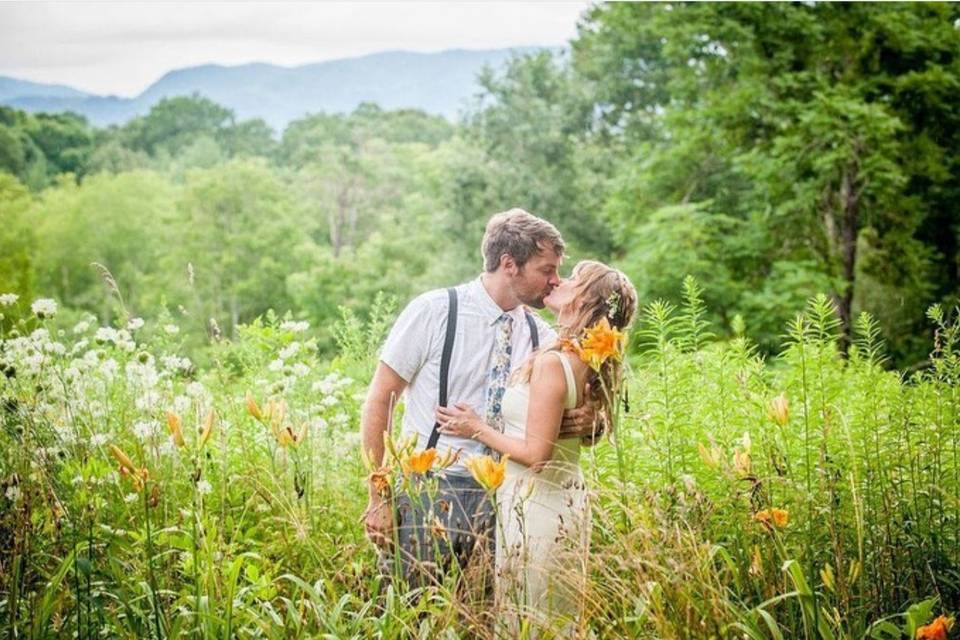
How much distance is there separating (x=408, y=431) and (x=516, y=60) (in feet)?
65.6

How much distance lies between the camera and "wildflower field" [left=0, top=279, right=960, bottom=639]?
2.38m

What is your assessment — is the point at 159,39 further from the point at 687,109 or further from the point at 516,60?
the point at 516,60

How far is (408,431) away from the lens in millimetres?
3266

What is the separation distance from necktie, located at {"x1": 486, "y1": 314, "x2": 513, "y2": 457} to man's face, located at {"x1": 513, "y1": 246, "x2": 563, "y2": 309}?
16 centimetres

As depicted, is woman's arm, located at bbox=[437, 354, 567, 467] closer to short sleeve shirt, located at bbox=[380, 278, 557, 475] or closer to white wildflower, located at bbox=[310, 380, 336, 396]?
short sleeve shirt, located at bbox=[380, 278, 557, 475]

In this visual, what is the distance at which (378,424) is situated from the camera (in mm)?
3180

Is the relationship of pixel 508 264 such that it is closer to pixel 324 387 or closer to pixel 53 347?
pixel 324 387

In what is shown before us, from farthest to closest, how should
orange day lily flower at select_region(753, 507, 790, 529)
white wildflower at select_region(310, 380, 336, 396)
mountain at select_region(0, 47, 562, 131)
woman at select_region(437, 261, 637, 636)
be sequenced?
mountain at select_region(0, 47, 562, 131), white wildflower at select_region(310, 380, 336, 396), woman at select_region(437, 261, 637, 636), orange day lily flower at select_region(753, 507, 790, 529)

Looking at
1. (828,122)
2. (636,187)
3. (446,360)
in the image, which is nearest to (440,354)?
(446,360)

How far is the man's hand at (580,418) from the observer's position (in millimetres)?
2936

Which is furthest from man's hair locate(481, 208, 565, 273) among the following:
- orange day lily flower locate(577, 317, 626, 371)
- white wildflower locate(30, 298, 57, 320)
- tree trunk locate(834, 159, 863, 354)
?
tree trunk locate(834, 159, 863, 354)

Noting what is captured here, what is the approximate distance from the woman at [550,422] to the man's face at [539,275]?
5 centimetres

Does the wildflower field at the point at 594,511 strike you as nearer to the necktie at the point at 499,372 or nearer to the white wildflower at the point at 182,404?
the white wildflower at the point at 182,404

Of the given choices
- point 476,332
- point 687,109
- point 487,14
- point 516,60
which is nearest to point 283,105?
point 516,60
